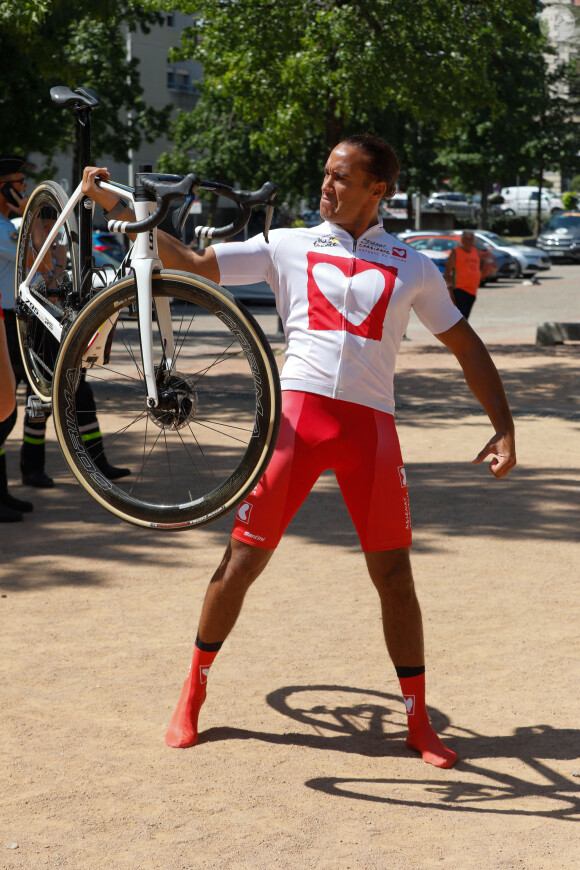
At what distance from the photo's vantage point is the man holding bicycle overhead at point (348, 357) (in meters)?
3.75

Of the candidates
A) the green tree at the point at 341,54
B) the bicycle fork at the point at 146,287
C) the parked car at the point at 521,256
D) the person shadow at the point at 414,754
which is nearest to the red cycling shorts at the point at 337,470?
the bicycle fork at the point at 146,287

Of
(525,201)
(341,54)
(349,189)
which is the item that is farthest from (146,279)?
(525,201)

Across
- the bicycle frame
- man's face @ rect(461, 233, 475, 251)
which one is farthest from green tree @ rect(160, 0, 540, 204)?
the bicycle frame

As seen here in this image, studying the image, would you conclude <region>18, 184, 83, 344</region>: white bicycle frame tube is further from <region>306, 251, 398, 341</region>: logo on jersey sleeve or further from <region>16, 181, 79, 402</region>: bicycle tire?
<region>306, 251, 398, 341</region>: logo on jersey sleeve

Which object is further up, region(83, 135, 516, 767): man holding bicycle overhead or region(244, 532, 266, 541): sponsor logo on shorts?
region(83, 135, 516, 767): man holding bicycle overhead

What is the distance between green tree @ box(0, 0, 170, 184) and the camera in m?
12.3

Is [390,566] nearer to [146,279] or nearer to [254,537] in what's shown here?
[254,537]

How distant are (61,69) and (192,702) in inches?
418

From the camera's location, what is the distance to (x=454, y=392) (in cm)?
1360

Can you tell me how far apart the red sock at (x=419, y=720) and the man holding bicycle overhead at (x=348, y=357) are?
8cm

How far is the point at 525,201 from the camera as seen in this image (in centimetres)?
6975

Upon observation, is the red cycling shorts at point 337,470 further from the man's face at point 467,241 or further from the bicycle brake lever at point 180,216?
the man's face at point 467,241

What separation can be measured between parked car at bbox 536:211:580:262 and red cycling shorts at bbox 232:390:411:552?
39.3 m

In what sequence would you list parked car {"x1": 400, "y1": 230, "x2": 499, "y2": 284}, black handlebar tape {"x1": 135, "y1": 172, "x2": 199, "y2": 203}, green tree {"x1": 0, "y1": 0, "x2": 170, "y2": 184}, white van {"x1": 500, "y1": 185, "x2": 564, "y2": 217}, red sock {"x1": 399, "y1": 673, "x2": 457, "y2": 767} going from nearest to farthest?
black handlebar tape {"x1": 135, "y1": 172, "x2": 199, "y2": 203} < red sock {"x1": 399, "y1": 673, "x2": 457, "y2": 767} < green tree {"x1": 0, "y1": 0, "x2": 170, "y2": 184} < parked car {"x1": 400, "y1": 230, "x2": 499, "y2": 284} < white van {"x1": 500, "y1": 185, "x2": 564, "y2": 217}
